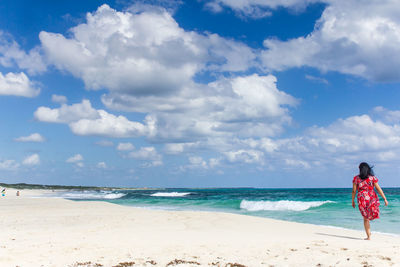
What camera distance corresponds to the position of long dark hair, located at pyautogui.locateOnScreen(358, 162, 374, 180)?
360 inches

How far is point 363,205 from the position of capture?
30.2 ft

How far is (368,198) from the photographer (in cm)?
914

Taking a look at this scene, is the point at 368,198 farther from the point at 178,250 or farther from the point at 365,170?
the point at 178,250

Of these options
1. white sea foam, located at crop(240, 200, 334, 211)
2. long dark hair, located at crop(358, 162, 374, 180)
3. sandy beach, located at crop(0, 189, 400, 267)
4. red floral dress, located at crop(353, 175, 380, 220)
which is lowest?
white sea foam, located at crop(240, 200, 334, 211)

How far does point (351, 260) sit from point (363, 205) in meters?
2.92

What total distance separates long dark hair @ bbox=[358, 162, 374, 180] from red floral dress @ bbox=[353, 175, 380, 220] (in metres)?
0.09

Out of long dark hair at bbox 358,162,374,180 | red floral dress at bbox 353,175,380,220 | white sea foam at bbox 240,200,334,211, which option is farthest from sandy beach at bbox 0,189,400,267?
white sea foam at bbox 240,200,334,211

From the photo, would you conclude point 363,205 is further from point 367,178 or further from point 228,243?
point 228,243

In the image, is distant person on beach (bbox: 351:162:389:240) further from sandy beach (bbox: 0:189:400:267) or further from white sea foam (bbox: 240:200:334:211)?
white sea foam (bbox: 240:200:334:211)

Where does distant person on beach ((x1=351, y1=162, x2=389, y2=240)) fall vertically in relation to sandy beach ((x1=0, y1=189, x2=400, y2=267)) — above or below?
above

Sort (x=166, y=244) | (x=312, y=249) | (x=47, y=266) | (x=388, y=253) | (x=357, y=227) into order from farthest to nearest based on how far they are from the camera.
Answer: (x=357, y=227)
(x=166, y=244)
(x=312, y=249)
(x=388, y=253)
(x=47, y=266)

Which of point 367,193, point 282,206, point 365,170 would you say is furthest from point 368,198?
point 282,206

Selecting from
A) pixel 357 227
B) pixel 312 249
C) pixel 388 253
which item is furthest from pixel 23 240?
pixel 357 227

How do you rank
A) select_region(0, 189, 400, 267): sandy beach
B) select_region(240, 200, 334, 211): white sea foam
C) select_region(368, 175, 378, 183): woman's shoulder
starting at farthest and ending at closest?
select_region(240, 200, 334, 211): white sea foam → select_region(368, 175, 378, 183): woman's shoulder → select_region(0, 189, 400, 267): sandy beach
